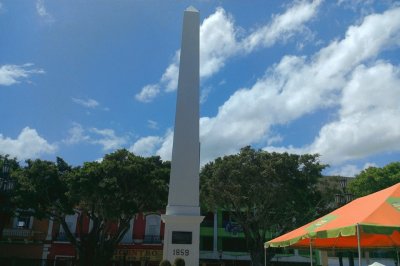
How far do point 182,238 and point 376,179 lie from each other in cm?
2313

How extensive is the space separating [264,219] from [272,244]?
16742 mm

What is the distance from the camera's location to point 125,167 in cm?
2338

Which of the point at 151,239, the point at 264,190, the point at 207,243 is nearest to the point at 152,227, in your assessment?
the point at 151,239

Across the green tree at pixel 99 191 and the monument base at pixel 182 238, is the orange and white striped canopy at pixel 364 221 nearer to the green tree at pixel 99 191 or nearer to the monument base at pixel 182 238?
the monument base at pixel 182 238

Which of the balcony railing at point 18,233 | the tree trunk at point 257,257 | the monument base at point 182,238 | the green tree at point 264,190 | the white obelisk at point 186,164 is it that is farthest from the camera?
the balcony railing at point 18,233

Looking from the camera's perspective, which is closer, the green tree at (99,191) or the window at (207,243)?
the green tree at (99,191)

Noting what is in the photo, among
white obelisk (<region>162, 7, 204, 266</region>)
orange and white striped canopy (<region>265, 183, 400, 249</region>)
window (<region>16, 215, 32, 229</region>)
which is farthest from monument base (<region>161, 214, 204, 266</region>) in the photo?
window (<region>16, 215, 32, 229</region>)

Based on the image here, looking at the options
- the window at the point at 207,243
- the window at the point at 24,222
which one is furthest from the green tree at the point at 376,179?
the window at the point at 24,222

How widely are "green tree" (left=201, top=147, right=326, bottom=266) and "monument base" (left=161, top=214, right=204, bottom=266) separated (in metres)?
12.6

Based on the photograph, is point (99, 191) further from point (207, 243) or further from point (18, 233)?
point (207, 243)

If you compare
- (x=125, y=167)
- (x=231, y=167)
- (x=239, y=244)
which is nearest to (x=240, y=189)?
(x=231, y=167)

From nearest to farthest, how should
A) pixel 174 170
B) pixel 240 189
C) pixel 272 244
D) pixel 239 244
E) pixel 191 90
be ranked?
pixel 272 244 < pixel 174 170 < pixel 191 90 < pixel 240 189 < pixel 239 244

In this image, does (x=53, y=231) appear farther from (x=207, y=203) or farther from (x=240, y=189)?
(x=240, y=189)

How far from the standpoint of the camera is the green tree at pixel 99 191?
22783 millimetres
